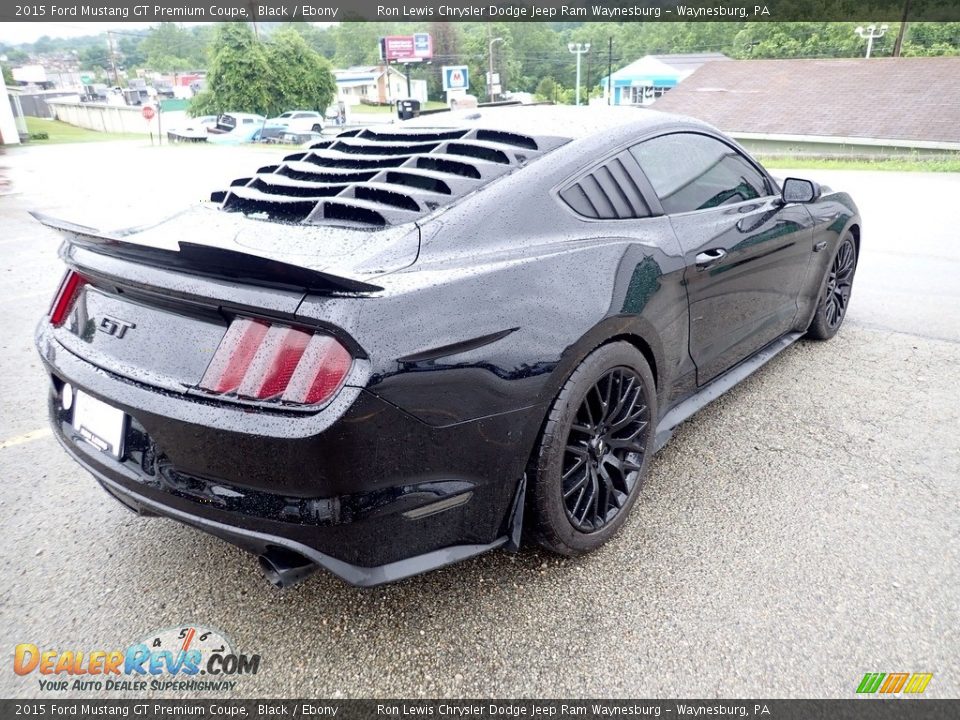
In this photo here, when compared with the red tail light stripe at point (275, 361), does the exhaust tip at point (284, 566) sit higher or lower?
lower

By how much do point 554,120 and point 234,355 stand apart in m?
1.85

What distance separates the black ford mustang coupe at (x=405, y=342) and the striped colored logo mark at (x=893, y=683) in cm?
90

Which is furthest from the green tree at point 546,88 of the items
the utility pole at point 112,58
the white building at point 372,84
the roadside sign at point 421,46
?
the utility pole at point 112,58

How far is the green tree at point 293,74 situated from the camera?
136ft

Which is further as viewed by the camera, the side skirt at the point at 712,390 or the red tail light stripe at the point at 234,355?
the side skirt at the point at 712,390

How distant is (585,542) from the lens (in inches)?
96.1

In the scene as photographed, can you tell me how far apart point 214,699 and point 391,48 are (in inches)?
2808

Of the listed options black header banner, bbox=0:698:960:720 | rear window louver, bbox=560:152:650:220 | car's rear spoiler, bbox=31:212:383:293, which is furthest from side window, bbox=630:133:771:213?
black header banner, bbox=0:698:960:720

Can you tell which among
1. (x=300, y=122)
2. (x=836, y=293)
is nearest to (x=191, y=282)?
(x=836, y=293)

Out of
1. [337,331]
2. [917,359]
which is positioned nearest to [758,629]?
[337,331]

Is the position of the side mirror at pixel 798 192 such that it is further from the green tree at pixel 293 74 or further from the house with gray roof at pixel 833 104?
the green tree at pixel 293 74

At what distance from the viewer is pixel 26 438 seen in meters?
3.48

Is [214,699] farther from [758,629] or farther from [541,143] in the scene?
[541,143]

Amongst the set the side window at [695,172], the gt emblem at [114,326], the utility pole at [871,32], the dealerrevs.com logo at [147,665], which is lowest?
the dealerrevs.com logo at [147,665]
